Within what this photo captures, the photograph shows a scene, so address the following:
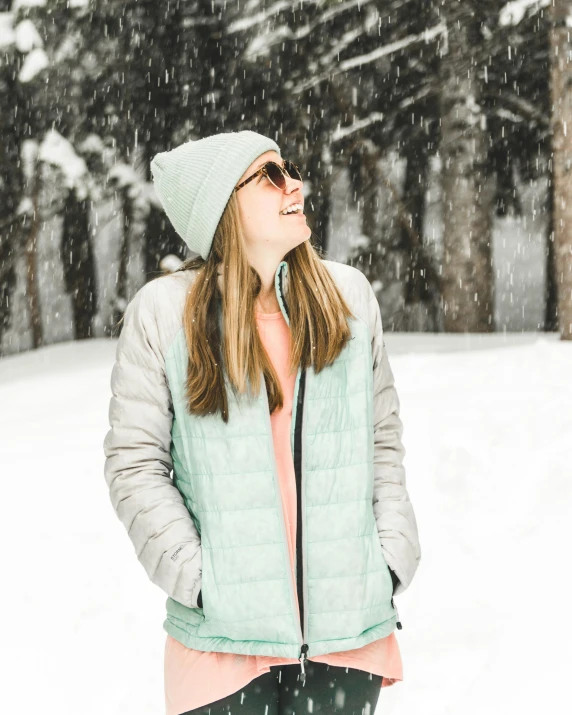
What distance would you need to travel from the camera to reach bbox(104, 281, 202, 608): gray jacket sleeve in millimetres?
2115

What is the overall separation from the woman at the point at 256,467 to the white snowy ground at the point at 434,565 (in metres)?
2.14

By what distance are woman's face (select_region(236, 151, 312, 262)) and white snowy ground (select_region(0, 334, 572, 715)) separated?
2588mm

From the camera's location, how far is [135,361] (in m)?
2.19

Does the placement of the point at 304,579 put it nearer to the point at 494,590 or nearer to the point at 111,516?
the point at 494,590

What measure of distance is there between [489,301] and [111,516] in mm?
8089

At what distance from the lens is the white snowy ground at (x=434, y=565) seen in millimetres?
4328

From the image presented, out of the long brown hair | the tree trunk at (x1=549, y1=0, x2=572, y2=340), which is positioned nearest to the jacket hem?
the long brown hair

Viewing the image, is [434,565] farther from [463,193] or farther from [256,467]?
[463,193]

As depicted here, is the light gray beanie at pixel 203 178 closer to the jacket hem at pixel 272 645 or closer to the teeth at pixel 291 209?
the teeth at pixel 291 209

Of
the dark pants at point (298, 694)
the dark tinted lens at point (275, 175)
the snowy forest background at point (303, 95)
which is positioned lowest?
the dark pants at point (298, 694)

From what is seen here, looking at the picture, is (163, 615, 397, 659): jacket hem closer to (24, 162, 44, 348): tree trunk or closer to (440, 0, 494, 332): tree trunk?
(440, 0, 494, 332): tree trunk

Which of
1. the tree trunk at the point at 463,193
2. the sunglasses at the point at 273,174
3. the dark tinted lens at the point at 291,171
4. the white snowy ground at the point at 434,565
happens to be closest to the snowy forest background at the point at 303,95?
the tree trunk at the point at 463,193

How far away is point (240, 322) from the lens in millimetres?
2172

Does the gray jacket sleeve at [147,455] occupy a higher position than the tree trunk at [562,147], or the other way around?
the tree trunk at [562,147]
